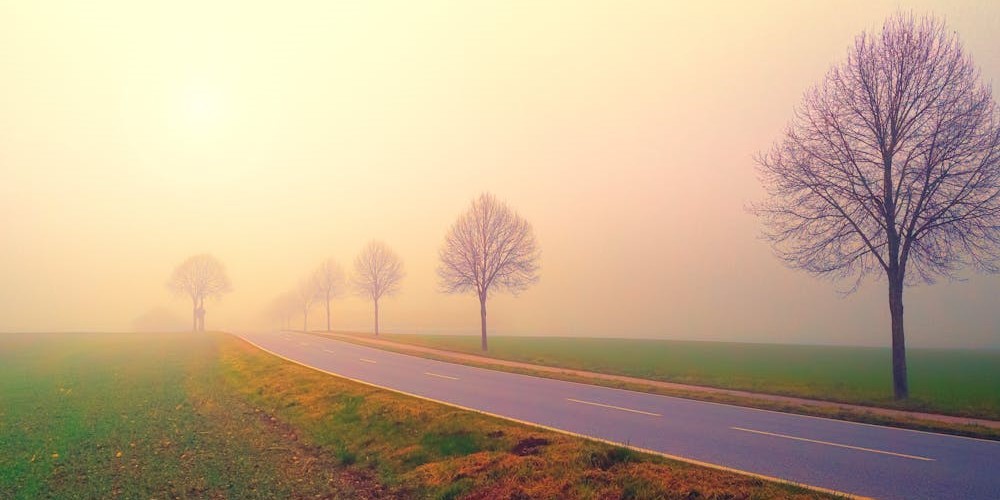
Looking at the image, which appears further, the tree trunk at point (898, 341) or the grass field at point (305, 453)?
the tree trunk at point (898, 341)

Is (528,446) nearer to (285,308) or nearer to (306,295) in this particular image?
(306,295)

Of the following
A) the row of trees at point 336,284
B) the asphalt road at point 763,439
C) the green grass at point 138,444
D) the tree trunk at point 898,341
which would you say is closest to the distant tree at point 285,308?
the row of trees at point 336,284

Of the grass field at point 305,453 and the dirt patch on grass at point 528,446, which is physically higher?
the dirt patch on grass at point 528,446

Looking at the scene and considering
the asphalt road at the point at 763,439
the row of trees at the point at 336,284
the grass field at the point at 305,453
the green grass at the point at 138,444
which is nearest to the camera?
the grass field at the point at 305,453

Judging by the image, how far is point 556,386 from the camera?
20.6 m

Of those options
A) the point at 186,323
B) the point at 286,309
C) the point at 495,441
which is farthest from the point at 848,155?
the point at 186,323

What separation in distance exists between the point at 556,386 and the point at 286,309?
404ft

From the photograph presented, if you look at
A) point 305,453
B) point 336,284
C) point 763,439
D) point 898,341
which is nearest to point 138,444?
point 305,453

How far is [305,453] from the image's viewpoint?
11.2 metres

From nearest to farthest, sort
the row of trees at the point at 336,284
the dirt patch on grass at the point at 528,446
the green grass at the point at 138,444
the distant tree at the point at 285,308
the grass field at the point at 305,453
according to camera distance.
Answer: the grass field at the point at 305,453, the green grass at the point at 138,444, the dirt patch on grass at the point at 528,446, the row of trees at the point at 336,284, the distant tree at the point at 285,308

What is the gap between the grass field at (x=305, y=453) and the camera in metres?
8.00

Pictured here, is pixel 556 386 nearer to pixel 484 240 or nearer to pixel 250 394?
pixel 250 394

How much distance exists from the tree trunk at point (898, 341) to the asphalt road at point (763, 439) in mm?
6604

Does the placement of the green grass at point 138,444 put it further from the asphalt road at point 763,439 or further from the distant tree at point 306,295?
the distant tree at point 306,295
